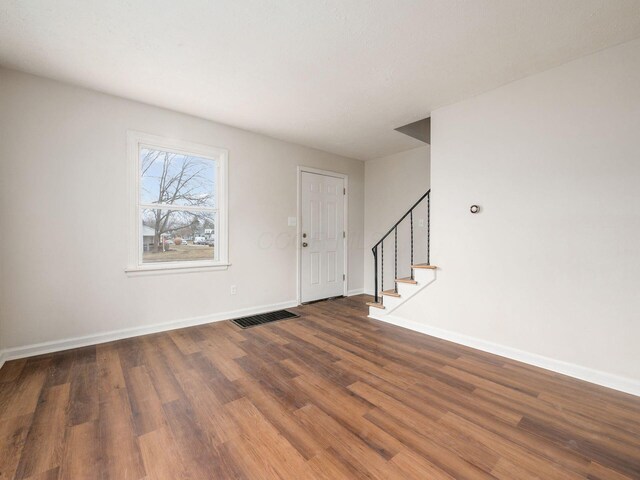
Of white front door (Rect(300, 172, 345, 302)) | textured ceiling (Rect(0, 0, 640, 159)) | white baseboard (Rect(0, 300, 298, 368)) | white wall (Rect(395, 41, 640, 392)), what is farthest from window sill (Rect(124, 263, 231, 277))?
white wall (Rect(395, 41, 640, 392))

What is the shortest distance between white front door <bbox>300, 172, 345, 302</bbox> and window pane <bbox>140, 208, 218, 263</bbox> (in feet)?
4.60

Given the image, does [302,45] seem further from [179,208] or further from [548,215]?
[548,215]

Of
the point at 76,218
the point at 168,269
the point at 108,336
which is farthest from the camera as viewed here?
the point at 168,269

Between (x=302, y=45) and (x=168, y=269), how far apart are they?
265 cm

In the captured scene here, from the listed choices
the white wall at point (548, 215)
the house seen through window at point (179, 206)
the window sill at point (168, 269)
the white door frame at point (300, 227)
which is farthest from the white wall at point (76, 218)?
the white wall at point (548, 215)

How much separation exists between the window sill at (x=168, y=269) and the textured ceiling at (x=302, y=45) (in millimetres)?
1787

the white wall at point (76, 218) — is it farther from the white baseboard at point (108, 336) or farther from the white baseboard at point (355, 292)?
the white baseboard at point (355, 292)

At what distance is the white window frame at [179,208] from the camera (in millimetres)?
2963

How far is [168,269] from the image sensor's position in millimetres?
3197

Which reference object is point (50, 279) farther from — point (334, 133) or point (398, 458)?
point (334, 133)

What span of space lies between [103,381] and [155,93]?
8.61ft

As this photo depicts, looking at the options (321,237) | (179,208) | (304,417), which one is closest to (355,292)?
(321,237)

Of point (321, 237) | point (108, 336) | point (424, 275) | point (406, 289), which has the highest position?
point (321, 237)

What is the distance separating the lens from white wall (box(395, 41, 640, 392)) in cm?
207
